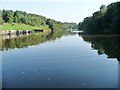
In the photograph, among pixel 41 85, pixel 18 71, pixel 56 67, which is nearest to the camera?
pixel 41 85

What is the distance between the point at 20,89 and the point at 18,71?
6.87 metres

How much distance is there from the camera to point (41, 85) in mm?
16922

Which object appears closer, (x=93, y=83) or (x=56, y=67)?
(x=93, y=83)

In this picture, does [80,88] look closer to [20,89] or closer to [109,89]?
[109,89]

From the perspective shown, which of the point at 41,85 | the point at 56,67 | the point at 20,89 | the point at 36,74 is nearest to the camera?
the point at 20,89

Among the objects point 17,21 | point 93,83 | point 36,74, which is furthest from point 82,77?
point 17,21

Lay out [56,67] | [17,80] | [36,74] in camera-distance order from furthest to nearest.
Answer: [56,67], [36,74], [17,80]

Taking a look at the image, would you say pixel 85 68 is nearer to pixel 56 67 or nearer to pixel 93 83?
pixel 56 67

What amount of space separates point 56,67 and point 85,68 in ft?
8.10

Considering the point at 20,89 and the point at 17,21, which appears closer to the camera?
the point at 20,89

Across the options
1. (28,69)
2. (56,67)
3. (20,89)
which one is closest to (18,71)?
(28,69)

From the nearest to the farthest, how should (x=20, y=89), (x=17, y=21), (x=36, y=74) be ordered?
(x=20, y=89) < (x=36, y=74) < (x=17, y=21)

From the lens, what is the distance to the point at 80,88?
16203 millimetres

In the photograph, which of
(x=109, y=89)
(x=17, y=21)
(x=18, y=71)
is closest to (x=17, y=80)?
(x=18, y=71)
